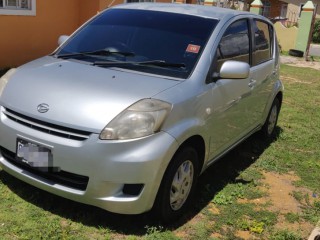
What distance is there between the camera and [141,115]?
123 inches

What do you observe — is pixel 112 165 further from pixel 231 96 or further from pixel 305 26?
pixel 305 26

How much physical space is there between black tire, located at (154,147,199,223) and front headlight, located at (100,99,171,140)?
1.17 ft

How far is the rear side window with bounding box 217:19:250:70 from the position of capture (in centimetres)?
412

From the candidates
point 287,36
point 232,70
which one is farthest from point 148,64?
point 287,36

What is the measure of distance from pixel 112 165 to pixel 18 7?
22.3ft

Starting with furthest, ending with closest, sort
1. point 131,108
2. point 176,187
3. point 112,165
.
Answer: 1. point 176,187
2. point 131,108
3. point 112,165

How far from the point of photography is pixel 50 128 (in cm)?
315

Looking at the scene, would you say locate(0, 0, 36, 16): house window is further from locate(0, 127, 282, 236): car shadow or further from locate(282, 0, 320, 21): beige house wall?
locate(282, 0, 320, 21): beige house wall

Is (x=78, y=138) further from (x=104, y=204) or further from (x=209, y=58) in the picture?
(x=209, y=58)

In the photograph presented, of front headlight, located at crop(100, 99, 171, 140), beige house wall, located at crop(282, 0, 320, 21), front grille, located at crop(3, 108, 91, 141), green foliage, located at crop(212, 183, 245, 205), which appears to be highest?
beige house wall, located at crop(282, 0, 320, 21)

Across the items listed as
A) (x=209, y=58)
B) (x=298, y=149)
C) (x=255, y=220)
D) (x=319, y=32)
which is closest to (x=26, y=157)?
(x=209, y=58)

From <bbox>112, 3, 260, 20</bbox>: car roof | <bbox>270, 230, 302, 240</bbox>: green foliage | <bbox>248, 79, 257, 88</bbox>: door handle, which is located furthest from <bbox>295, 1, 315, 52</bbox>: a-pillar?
<bbox>270, 230, 302, 240</bbox>: green foliage

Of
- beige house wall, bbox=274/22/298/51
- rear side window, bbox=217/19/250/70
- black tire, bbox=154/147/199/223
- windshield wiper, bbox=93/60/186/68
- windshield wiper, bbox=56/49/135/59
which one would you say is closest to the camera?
black tire, bbox=154/147/199/223

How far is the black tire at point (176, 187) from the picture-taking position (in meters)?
3.29
